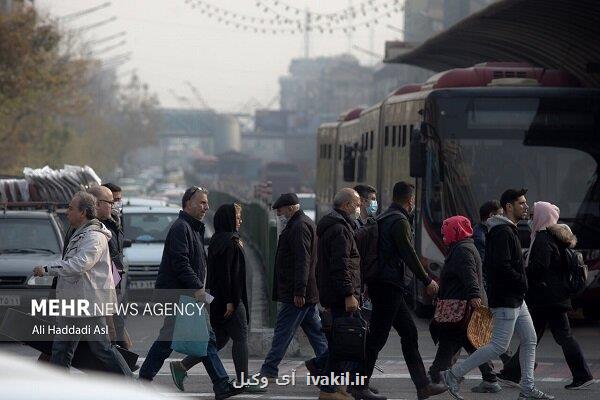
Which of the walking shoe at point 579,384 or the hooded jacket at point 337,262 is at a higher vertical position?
the hooded jacket at point 337,262

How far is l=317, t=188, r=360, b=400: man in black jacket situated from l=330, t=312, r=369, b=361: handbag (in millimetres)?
110

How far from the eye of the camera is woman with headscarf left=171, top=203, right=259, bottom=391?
11430 mm

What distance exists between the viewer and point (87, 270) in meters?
10.3

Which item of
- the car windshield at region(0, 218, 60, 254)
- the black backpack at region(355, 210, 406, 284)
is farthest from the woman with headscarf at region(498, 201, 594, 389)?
the car windshield at region(0, 218, 60, 254)

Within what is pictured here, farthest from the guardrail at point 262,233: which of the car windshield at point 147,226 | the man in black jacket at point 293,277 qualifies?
the man in black jacket at point 293,277

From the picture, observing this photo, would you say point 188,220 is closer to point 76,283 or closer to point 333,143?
point 76,283

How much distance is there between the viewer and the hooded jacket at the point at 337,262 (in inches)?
440

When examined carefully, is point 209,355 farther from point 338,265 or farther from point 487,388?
point 487,388

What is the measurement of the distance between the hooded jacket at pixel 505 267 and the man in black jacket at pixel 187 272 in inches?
83.4

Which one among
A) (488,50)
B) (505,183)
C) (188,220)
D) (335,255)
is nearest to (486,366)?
(335,255)

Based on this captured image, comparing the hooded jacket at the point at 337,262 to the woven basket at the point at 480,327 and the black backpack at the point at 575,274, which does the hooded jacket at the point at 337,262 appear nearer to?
the woven basket at the point at 480,327

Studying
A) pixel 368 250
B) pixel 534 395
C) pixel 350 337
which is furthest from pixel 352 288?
pixel 534 395

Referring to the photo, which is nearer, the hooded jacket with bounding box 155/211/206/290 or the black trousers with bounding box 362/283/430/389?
the hooded jacket with bounding box 155/211/206/290

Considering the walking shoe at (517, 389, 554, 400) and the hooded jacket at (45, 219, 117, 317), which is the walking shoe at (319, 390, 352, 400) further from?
the hooded jacket at (45, 219, 117, 317)
